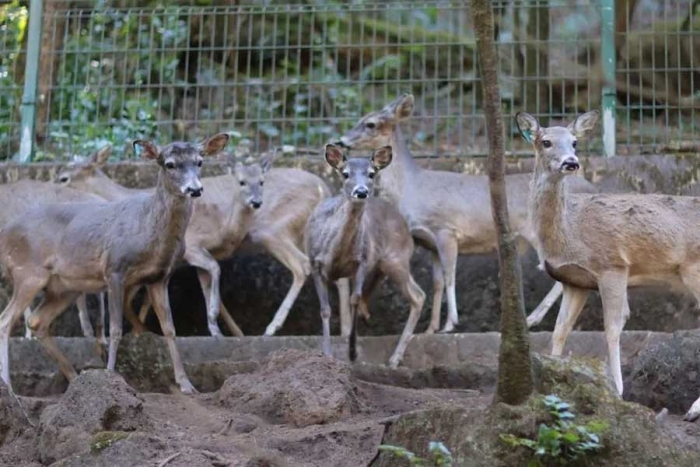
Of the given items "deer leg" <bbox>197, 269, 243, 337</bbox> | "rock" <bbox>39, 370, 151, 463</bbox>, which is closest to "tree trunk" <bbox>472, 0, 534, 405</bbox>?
"rock" <bbox>39, 370, 151, 463</bbox>

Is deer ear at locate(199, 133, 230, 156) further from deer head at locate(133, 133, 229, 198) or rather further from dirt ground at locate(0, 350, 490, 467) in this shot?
dirt ground at locate(0, 350, 490, 467)

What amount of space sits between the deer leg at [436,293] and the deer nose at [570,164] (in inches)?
140

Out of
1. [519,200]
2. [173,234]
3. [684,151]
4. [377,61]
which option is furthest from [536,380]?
[377,61]

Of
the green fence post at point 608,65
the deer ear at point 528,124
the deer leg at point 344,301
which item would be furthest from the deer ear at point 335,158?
the green fence post at point 608,65

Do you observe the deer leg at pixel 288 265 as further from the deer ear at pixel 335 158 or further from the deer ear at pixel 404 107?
the deer ear at pixel 404 107

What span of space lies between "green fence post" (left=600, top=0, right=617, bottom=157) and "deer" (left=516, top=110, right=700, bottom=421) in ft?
14.2

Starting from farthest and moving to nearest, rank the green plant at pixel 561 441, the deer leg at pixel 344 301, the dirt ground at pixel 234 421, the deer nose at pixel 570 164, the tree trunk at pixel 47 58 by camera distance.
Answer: the tree trunk at pixel 47 58 → the deer leg at pixel 344 301 → the deer nose at pixel 570 164 → the dirt ground at pixel 234 421 → the green plant at pixel 561 441

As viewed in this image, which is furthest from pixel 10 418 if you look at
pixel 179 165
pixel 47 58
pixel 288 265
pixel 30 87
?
pixel 47 58

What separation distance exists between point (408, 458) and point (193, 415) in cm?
272

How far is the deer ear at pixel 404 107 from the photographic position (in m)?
15.4

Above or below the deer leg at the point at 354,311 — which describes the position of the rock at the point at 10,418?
below

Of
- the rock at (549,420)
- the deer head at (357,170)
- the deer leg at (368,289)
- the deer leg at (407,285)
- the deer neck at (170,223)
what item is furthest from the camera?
the deer leg at (368,289)

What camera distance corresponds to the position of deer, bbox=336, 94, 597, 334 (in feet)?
47.6

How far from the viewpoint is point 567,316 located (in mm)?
10602
